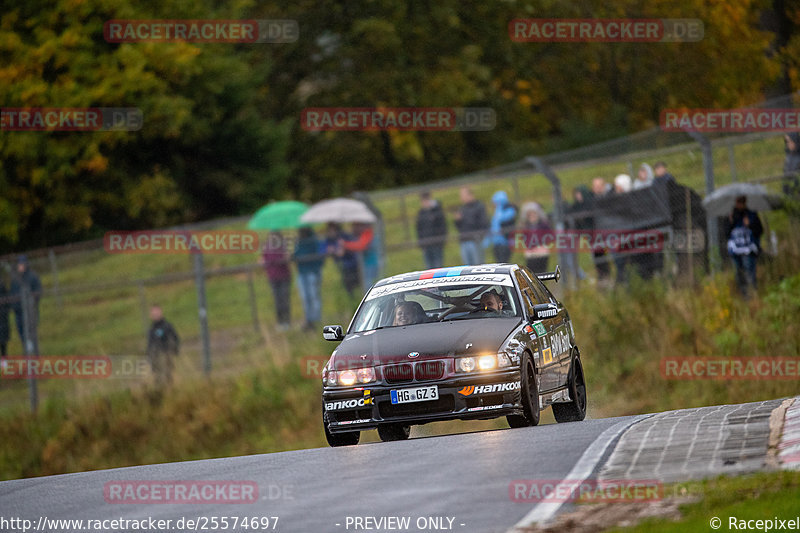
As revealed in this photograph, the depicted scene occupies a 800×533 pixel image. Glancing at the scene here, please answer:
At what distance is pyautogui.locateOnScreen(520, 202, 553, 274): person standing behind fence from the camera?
2109 cm

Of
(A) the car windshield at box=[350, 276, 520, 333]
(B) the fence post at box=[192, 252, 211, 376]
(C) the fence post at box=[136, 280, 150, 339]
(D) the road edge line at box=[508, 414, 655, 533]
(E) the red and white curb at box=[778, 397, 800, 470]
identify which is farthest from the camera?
(C) the fence post at box=[136, 280, 150, 339]

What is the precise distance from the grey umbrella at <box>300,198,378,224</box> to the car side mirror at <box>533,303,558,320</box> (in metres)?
10.4

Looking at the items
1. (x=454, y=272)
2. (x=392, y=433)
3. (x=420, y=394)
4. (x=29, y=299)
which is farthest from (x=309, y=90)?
(x=420, y=394)

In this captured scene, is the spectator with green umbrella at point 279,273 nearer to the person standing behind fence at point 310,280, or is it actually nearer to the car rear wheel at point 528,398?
the person standing behind fence at point 310,280

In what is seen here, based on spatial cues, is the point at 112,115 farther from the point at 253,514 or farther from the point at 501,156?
the point at 253,514

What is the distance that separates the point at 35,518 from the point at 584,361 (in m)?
11.0

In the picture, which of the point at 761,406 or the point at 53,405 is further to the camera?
the point at 53,405

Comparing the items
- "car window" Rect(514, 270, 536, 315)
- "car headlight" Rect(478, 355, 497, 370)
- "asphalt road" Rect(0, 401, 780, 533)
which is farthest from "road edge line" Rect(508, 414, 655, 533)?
"car window" Rect(514, 270, 536, 315)

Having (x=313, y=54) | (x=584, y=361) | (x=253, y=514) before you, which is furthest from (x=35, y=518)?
(x=313, y=54)

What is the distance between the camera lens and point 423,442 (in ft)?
38.3

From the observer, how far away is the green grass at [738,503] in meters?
7.05

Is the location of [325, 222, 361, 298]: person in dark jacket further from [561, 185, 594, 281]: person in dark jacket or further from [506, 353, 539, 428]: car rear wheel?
[506, 353, 539, 428]: car rear wheel

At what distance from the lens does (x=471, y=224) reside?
2241 centimetres

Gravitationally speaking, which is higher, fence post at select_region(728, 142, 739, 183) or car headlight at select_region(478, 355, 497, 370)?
fence post at select_region(728, 142, 739, 183)
